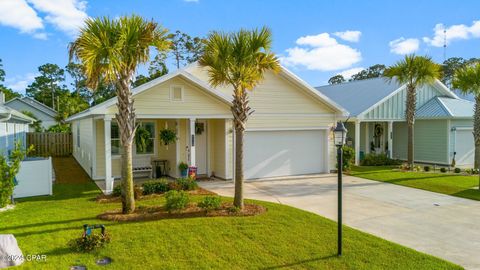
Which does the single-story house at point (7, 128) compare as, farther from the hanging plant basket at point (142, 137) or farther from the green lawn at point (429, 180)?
the green lawn at point (429, 180)

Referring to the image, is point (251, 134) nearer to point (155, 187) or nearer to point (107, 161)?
point (155, 187)

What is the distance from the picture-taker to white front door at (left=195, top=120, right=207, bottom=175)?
15555 millimetres

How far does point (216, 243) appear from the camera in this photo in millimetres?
6812

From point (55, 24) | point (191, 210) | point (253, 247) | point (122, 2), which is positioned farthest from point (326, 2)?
point (55, 24)

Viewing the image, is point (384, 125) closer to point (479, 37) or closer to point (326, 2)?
point (479, 37)

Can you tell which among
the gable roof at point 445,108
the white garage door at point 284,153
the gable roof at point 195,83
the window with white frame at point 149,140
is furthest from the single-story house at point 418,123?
the window with white frame at point 149,140

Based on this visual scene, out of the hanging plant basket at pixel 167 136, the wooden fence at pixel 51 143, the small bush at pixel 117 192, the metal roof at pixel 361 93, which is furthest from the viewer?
the wooden fence at pixel 51 143

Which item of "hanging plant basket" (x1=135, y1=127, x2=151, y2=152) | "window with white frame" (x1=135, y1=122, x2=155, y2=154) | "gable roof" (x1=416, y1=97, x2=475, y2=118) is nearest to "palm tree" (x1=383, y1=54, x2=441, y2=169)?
"gable roof" (x1=416, y1=97, x2=475, y2=118)

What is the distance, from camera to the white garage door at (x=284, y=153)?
15084 millimetres

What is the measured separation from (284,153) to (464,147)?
12254 mm

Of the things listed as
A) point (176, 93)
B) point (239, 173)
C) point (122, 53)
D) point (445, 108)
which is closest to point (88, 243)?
point (239, 173)

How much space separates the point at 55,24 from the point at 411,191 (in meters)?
16.3

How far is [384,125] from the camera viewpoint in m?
23.2

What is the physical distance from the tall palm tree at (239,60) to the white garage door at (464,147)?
16.4 m
